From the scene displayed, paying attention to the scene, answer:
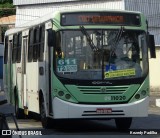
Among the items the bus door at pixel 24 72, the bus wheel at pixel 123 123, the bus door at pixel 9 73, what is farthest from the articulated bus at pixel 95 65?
the bus door at pixel 9 73

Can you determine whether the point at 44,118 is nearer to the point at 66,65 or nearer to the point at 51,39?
the point at 66,65

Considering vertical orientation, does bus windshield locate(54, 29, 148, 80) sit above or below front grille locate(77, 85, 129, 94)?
above

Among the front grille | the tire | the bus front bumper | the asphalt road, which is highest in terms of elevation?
the front grille

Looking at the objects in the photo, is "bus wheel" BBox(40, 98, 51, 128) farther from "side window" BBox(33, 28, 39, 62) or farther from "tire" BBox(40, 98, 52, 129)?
"side window" BBox(33, 28, 39, 62)

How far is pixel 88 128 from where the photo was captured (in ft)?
50.8

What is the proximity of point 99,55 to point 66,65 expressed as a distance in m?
0.89

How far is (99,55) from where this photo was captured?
13836 millimetres

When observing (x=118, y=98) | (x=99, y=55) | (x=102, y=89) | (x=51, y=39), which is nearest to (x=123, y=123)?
(x=118, y=98)

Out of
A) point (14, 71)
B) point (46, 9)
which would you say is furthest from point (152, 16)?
point (14, 71)

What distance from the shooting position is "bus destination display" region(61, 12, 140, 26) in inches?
551

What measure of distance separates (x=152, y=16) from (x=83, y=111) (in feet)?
101

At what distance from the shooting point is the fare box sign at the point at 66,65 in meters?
13.7

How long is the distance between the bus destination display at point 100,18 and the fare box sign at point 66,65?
3.05 ft

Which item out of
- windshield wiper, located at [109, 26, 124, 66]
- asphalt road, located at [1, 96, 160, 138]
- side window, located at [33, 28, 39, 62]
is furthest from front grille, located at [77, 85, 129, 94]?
side window, located at [33, 28, 39, 62]
